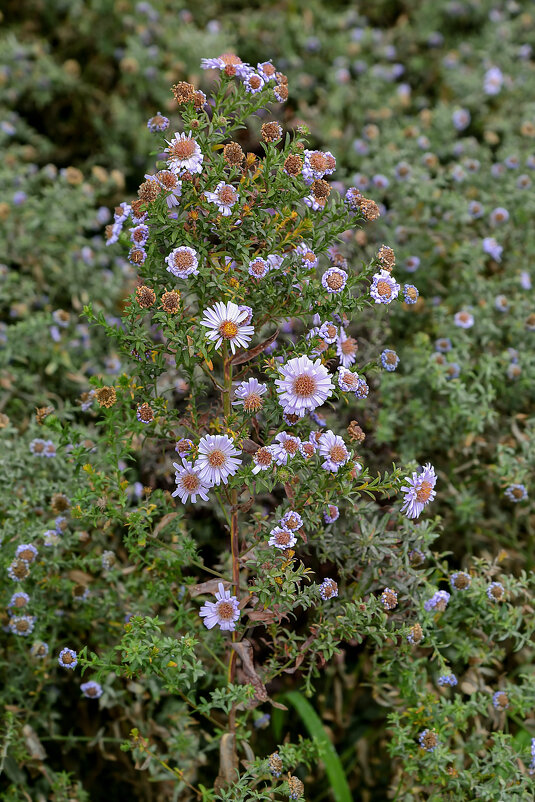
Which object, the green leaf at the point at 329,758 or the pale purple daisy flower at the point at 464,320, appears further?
the pale purple daisy flower at the point at 464,320

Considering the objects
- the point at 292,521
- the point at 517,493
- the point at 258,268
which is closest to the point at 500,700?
the point at 517,493

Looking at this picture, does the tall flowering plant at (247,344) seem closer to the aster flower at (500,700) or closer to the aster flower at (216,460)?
the aster flower at (216,460)

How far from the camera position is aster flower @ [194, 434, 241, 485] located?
1.68 meters

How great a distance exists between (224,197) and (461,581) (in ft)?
4.04

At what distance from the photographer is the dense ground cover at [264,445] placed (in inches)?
70.6

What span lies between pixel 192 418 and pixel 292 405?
0.34 m

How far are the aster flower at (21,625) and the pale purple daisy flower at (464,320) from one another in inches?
67.8

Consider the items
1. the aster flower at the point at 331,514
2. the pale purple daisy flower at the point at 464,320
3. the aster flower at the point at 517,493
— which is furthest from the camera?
the pale purple daisy flower at the point at 464,320

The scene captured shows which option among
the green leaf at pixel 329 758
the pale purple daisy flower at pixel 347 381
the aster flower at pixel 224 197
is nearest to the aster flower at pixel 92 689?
the green leaf at pixel 329 758

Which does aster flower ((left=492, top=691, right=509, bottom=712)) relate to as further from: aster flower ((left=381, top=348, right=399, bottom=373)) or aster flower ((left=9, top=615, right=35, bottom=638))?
aster flower ((left=9, top=615, right=35, bottom=638))

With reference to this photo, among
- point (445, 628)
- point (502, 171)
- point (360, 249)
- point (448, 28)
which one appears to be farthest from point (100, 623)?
point (448, 28)

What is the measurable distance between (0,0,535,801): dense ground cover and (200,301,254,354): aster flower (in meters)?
0.03

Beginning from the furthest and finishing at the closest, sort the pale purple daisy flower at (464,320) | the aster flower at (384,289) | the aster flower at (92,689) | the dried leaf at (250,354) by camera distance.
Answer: the pale purple daisy flower at (464,320) → the aster flower at (92,689) → the dried leaf at (250,354) → the aster flower at (384,289)

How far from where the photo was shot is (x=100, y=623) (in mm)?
2410
